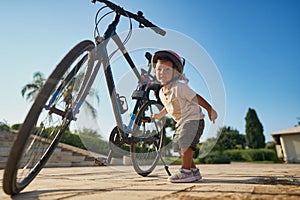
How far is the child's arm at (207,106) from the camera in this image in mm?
1626

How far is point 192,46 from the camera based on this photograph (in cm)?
207

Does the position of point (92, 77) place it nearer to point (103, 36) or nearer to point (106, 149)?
point (103, 36)

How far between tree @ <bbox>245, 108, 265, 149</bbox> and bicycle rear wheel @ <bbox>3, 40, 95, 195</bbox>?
2932cm

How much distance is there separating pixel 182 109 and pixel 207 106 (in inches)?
7.3

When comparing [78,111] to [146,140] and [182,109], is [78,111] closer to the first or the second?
[182,109]

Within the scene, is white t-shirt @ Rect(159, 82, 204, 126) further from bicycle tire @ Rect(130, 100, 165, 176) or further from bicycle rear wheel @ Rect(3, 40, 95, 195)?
bicycle rear wheel @ Rect(3, 40, 95, 195)

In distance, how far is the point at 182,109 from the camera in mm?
1708

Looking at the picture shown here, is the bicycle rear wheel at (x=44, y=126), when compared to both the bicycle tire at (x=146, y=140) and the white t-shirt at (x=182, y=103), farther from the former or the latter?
the bicycle tire at (x=146, y=140)

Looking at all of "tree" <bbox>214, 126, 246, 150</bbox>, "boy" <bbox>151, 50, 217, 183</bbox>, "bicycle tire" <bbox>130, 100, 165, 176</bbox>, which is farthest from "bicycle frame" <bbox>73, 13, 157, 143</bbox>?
"tree" <bbox>214, 126, 246, 150</bbox>

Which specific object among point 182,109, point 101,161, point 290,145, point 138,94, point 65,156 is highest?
point 290,145

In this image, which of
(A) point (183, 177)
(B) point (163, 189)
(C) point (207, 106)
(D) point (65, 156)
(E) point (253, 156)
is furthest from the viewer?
(E) point (253, 156)

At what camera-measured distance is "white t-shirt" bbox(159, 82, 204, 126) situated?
1.67 m

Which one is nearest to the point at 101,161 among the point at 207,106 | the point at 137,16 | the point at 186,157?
the point at 186,157

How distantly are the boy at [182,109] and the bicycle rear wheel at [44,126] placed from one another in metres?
0.60
